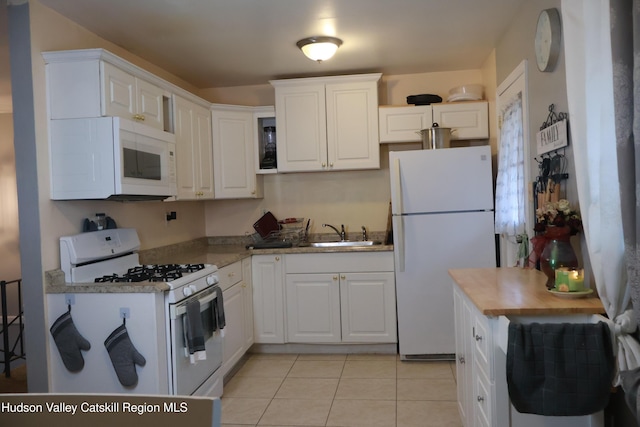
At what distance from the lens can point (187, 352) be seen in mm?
2711

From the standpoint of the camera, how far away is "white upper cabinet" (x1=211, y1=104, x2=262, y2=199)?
429 centimetres

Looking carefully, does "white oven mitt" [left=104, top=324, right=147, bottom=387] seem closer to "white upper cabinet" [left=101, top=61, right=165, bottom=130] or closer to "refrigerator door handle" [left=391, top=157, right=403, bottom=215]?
"white upper cabinet" [left=101, top=61, right=165, bottom=130]

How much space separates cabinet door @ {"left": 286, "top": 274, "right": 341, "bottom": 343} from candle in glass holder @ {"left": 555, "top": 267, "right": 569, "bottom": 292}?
2.18 metres

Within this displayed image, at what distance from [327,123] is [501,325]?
9.02 feet

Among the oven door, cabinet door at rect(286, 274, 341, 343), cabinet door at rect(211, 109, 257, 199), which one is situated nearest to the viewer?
the oven door

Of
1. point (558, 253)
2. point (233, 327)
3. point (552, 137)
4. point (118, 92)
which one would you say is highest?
point (118, 92)

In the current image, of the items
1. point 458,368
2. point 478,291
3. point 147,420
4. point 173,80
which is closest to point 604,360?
point 478,291

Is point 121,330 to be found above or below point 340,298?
above

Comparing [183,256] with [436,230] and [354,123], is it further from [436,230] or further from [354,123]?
[436,230]

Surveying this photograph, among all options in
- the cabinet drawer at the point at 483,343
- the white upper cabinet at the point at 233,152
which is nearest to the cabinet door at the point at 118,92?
the white upper cabinet at the point at 233,152

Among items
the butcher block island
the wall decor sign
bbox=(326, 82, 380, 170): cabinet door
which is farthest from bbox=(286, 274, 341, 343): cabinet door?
the wall decor sign

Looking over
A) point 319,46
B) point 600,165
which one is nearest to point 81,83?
point 319,46

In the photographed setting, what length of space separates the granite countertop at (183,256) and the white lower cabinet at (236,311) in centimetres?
10

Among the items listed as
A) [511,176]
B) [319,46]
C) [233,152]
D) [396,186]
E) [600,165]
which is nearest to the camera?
[600,165]
